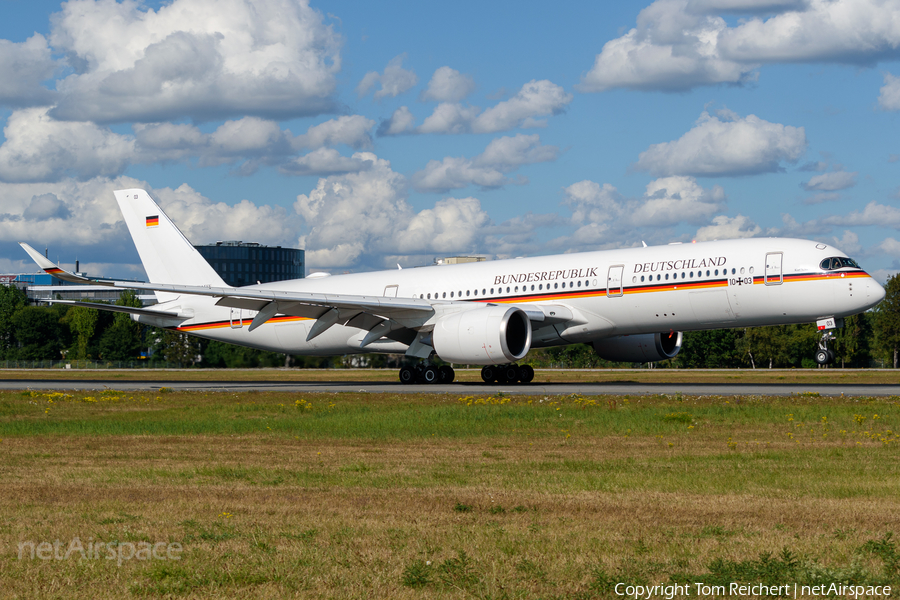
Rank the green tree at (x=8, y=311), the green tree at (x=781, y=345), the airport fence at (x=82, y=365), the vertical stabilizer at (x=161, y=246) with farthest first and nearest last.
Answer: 1. the green tree at (x=8, y=311)
2. the green tree at (x=781, y=345)
3. the airport fence at (x=82, y=365)
4. the vertical stabilizer at (x=161, y=246)

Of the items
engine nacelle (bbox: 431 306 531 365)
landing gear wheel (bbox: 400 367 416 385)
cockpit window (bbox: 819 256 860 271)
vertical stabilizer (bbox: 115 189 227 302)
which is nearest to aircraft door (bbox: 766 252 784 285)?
cockpit window (bbox: 819 256 860 271)

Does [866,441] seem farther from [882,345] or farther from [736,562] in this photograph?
[882,345]

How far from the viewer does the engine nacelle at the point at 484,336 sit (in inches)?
1128

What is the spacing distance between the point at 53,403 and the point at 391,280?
14274 millimetres

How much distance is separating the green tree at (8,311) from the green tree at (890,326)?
93122 millimetres

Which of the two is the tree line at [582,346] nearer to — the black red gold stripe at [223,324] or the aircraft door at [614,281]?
the black red gold stripe at [223,324]

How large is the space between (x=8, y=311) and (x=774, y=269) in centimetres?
11134

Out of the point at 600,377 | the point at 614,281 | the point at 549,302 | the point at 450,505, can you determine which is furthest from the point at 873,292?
the point at 450,505

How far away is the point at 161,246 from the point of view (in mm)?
39312

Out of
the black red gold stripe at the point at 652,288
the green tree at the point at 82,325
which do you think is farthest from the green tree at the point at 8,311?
the black red gold stripe at the point at 652,288

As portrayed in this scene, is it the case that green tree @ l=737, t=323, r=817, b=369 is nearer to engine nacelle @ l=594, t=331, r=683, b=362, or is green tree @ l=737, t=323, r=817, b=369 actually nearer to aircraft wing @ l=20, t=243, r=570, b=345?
engine nacelle @ l=594, t=331, r=683, b=362

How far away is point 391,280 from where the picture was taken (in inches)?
1395

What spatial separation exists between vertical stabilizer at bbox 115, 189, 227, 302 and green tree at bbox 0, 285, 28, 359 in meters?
66.2

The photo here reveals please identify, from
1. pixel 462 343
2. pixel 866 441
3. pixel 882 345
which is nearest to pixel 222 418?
pixel 462 343
